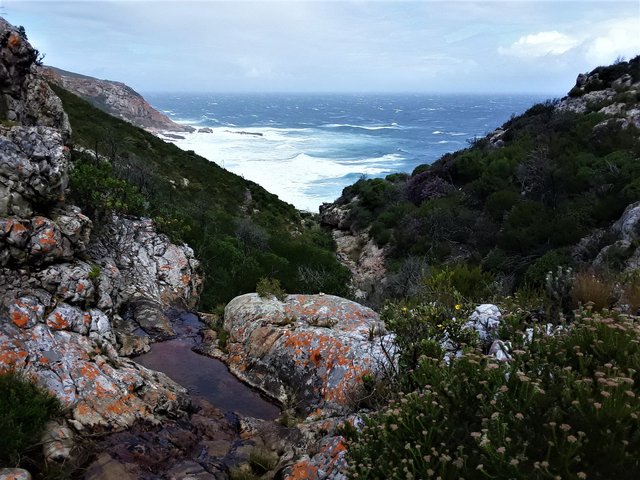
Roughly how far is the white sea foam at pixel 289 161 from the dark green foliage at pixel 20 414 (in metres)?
45.6

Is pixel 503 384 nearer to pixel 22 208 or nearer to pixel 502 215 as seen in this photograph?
pixel 22 208

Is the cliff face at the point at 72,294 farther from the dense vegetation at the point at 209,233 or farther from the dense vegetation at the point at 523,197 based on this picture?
the dense vegetation at the point at 523,197

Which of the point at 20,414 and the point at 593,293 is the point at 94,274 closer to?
the point at 20,414

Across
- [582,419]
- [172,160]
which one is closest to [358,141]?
[172,160]

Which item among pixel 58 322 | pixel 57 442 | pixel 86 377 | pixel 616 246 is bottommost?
pixel 57 442

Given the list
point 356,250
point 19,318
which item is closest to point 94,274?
point 19,318

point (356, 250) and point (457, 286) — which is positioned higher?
point (457, 286)

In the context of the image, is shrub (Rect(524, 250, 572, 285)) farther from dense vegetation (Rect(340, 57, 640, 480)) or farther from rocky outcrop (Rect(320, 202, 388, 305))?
rocky outcrop (Rect(320, 202, 388, 305))

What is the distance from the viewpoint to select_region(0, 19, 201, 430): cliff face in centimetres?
566

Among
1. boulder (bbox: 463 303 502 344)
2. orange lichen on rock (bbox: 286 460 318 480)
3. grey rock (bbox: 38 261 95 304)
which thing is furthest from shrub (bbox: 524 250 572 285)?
grey rock (bbox: 38 261 95 304)

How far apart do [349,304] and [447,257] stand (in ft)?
37.0

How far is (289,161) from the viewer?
7281cm

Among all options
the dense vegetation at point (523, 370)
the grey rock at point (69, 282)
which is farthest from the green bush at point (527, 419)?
the grey rock at point (69, 282)

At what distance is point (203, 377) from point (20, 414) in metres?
3.28
